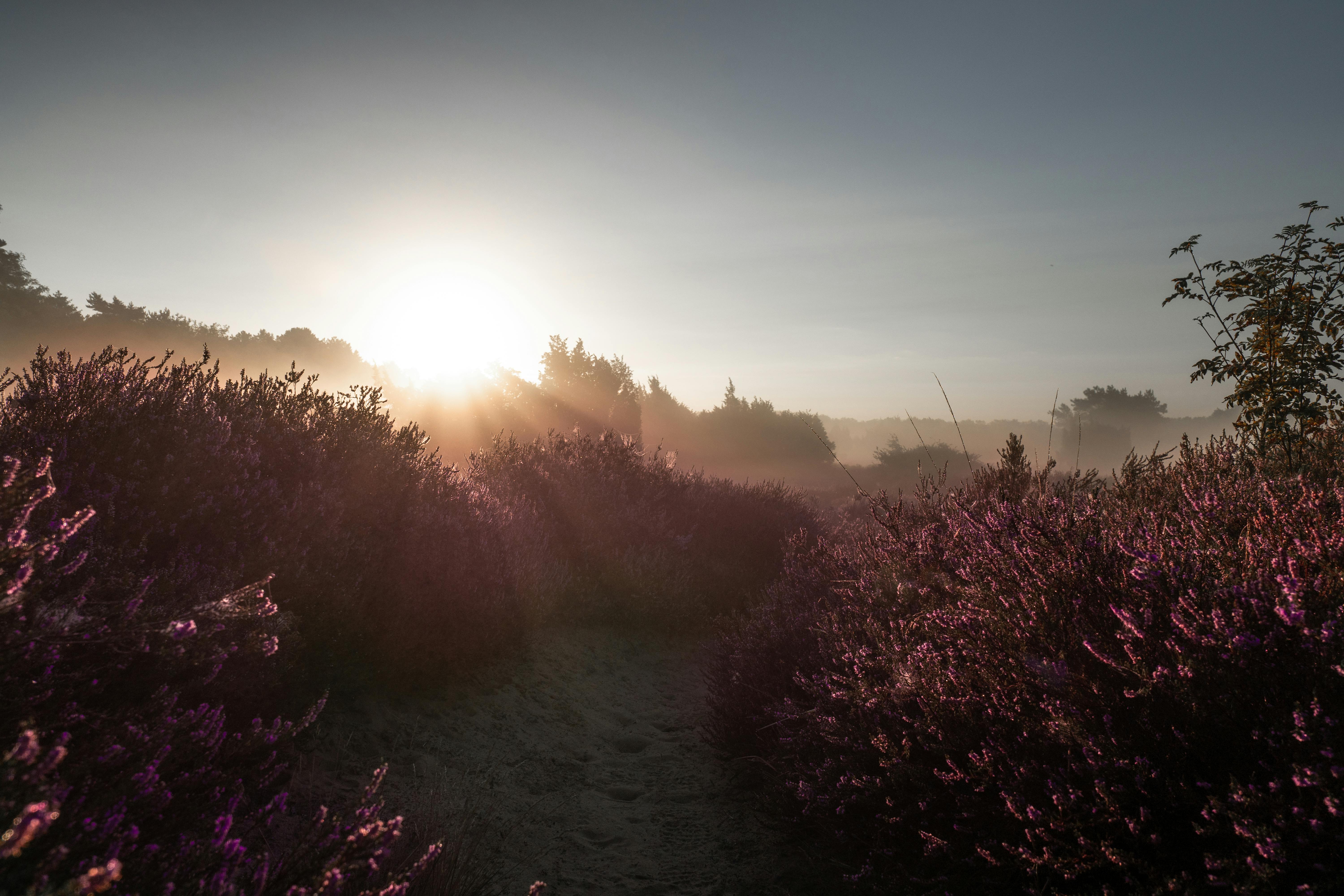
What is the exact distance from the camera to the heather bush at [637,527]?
724cm

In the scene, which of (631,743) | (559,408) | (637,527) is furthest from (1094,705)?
(559,408)

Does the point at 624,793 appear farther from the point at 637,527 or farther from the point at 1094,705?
the point at 637,527

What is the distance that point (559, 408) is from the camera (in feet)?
76.3

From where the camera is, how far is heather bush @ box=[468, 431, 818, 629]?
724 centimetres

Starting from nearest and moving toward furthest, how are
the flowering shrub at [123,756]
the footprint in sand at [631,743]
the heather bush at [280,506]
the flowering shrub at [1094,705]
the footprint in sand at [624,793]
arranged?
the flowering shrub at [123,756] → the flowering shrub at [1094,705] → the heather bush at [280,506] → the footprint in sand at [624,793] → the footprint in sand at [631,743]

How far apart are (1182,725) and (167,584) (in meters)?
4.44

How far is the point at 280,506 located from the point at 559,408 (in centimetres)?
1972

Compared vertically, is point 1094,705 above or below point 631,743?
above

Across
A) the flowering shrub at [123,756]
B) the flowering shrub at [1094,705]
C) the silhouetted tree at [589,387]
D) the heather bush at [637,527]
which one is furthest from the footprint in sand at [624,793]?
the silhouetted tree at [589,387]

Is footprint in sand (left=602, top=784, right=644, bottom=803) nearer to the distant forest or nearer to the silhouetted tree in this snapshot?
the distant forest

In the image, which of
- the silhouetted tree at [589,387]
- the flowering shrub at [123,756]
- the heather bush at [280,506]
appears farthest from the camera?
the silhouetted tree at [589,387]

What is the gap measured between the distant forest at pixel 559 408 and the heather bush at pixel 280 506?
4112mm

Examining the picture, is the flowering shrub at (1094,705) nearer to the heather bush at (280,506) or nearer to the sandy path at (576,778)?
the sandy path at (576,778)

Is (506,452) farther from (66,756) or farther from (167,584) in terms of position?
(66,756)
